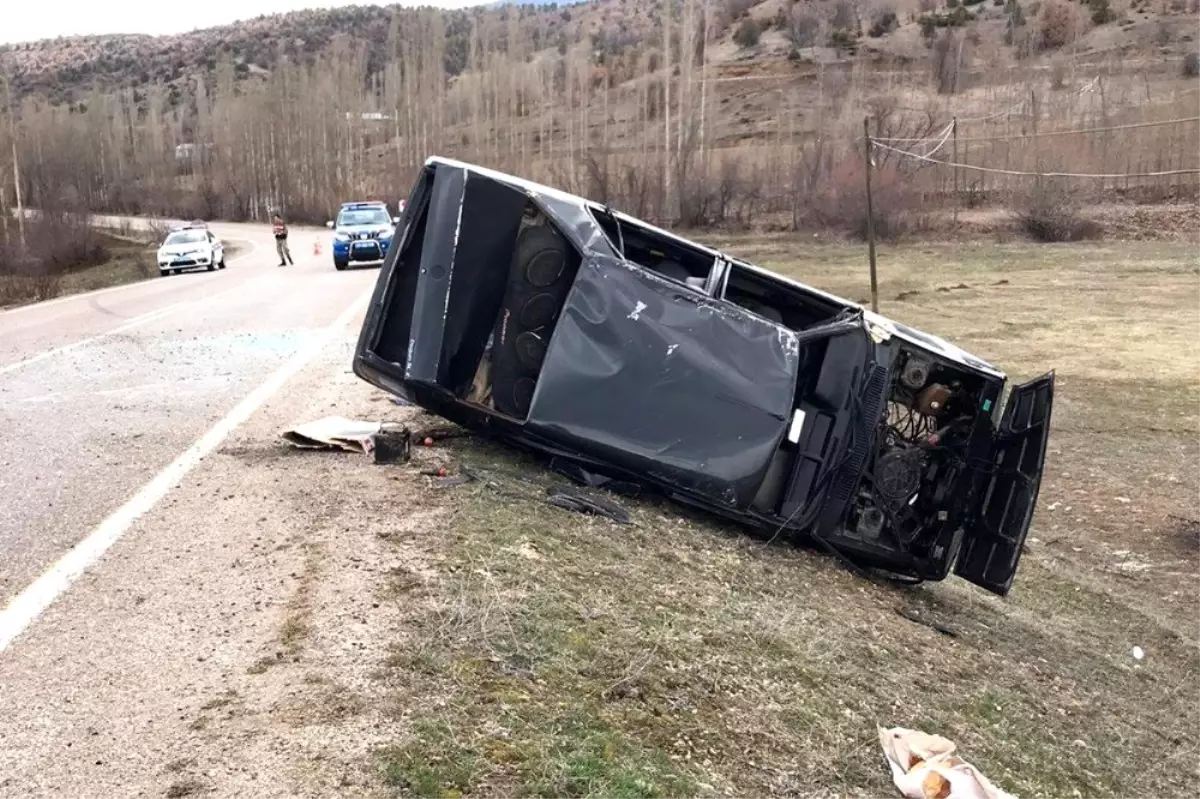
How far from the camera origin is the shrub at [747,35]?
9419 centimetres

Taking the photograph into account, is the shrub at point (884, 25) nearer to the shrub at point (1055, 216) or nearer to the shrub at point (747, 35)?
the shrub at point (747, 35)

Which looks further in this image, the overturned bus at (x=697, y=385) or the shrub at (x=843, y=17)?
the shrub at (x=843, y=17)

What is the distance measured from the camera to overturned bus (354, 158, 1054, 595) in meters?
5.75

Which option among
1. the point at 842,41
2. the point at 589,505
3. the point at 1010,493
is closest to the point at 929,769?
the point at 589,505

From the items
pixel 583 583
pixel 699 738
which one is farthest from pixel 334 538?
pixel 699 738

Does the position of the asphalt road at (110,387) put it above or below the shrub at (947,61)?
below

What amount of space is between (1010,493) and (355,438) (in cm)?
411

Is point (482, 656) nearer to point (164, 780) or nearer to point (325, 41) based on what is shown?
point (164, 780)

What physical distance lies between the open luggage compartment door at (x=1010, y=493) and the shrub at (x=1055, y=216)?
3355 cm

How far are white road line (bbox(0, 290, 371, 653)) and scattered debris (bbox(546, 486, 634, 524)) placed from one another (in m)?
2.25

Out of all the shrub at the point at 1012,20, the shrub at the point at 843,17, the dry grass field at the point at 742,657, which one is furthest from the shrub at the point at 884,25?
the dry grass field at the point at 742,657

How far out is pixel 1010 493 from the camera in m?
6.06

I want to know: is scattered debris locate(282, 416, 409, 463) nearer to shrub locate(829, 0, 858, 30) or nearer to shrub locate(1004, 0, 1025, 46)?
shrub locate(1004, 0, 1025, 46)

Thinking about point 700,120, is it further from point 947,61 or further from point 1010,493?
point 1010,493
